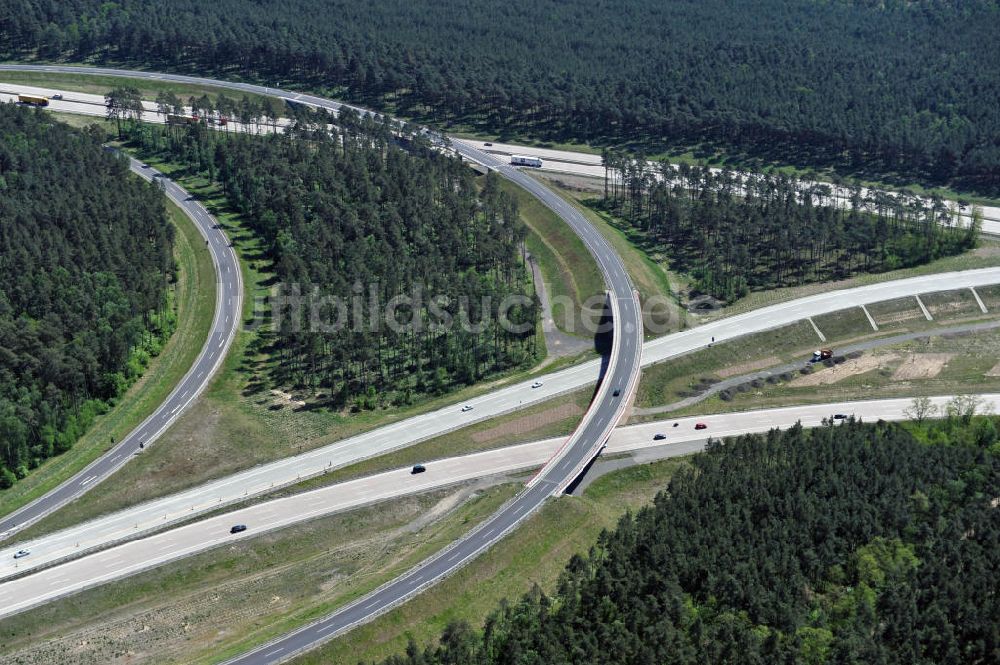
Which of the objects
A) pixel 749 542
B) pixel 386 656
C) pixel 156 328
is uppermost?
pixel 156 328

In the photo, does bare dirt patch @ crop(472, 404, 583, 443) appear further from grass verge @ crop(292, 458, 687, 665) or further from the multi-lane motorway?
grass verge @ crop(292, 458, 687, 665)

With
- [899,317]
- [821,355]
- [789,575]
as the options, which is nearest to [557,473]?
[789,575]

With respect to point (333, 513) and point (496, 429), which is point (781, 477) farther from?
point (333, 513)

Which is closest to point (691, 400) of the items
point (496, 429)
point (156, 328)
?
point (496, 429)

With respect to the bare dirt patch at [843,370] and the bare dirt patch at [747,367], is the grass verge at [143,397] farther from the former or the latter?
the bare dirt patch at [843,370]

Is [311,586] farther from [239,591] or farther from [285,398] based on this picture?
[285,398]

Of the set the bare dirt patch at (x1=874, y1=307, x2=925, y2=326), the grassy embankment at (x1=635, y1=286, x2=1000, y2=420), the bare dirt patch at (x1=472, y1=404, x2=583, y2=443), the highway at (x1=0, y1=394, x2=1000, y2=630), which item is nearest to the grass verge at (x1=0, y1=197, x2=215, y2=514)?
the highway at (x1=0, y1=394, x2=1000, y2=630)
